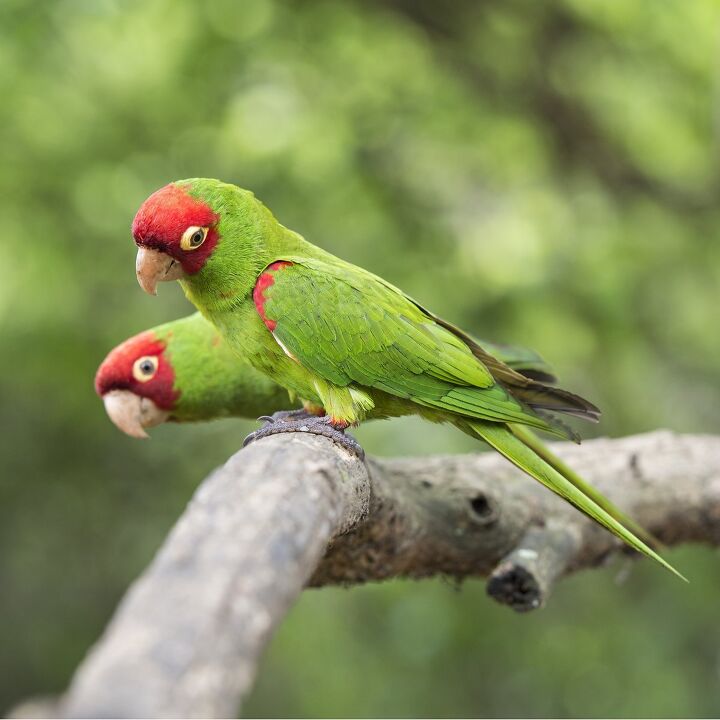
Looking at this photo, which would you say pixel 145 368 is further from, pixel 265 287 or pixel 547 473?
pixel 547 473

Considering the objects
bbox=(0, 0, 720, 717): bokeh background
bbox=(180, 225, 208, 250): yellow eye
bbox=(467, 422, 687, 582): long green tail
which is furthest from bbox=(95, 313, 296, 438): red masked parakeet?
bbox=(0, 0, 720, 717): bokeh background

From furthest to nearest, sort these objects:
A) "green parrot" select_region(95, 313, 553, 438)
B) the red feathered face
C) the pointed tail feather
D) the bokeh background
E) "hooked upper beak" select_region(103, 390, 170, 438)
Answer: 1. the bokeh background
2. "hooked upper beak" select_region(103, 390, 170, 438)
3. "green parrot" select_region(95, 313, 553, 438)
4. the pointed tail feather
5. the red feathered face

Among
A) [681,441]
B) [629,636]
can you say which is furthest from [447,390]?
[629,636]

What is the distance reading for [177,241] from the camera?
2.98 meters

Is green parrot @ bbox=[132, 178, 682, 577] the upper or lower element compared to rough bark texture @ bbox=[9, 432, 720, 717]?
upper

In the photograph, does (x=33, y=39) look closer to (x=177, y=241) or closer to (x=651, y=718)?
(x=177, y=241)

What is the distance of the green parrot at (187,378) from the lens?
3746mm

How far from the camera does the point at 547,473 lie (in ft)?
9.55

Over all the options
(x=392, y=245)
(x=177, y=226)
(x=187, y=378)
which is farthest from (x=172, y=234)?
(x=392, y=245)

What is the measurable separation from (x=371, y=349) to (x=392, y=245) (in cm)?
288

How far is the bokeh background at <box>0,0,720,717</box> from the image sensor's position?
539 cm

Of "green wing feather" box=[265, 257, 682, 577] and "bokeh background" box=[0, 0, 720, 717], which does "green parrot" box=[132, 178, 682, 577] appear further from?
"bokeh background" box=[0, 0, 720, 717]

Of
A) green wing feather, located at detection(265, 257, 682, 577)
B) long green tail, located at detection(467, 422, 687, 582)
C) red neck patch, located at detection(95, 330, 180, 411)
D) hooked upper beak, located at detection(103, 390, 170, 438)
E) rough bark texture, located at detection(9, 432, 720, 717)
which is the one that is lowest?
hooked upper beak, located at detection(103, 390, 170, 438)

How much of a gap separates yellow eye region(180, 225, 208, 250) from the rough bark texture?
888mm
